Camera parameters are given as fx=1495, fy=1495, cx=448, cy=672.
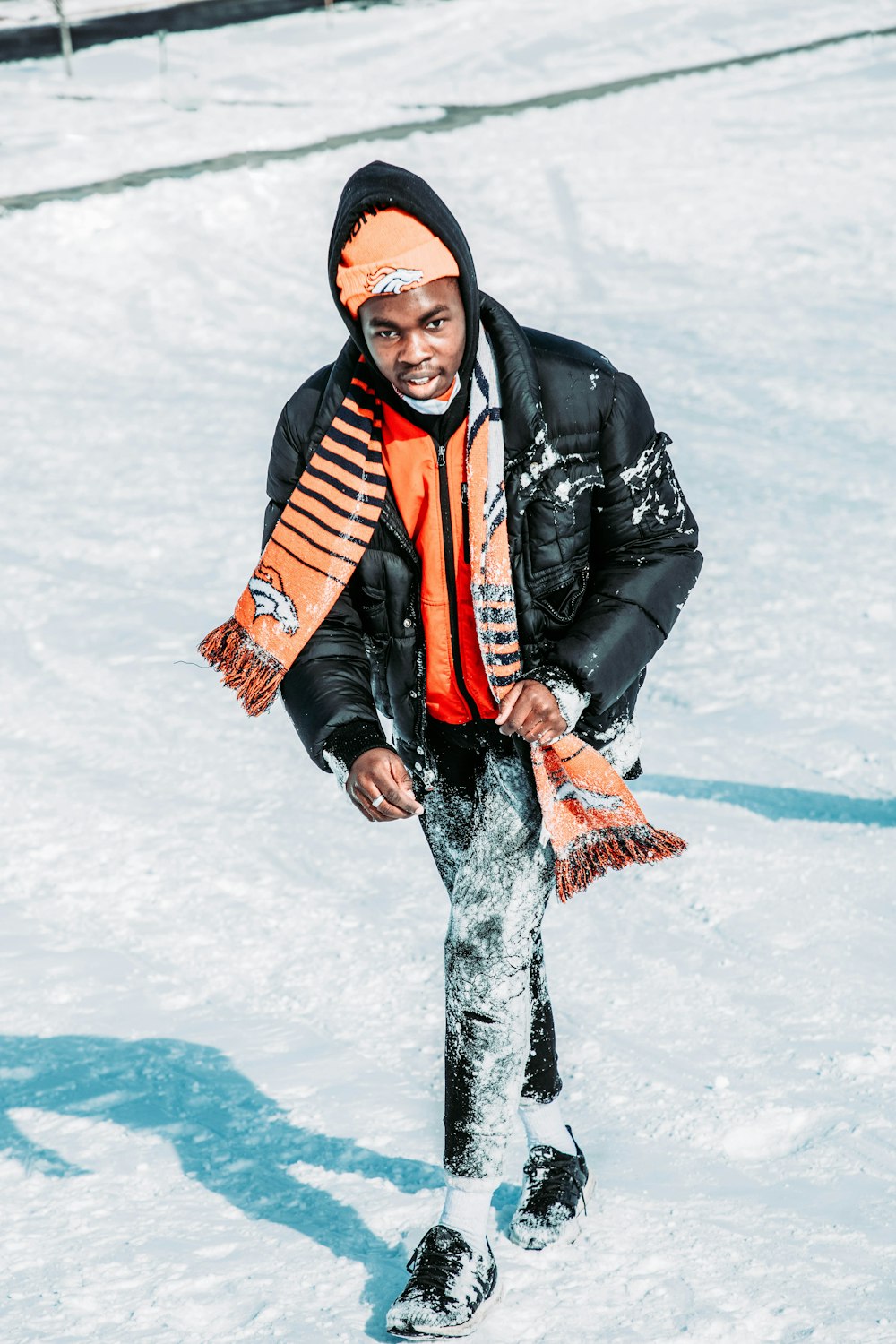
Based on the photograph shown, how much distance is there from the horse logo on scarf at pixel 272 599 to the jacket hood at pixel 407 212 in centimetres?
41

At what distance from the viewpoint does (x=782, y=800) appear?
4676 millimetres

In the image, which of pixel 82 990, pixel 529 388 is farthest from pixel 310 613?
pixel 82 990

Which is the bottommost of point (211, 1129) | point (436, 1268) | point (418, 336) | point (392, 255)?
point (211, 1129)

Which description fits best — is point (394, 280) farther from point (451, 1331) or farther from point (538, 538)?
point (451, 1331)

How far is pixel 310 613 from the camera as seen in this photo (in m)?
2.46

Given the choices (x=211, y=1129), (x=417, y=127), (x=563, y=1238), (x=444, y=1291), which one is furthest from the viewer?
(x=417, y=127)

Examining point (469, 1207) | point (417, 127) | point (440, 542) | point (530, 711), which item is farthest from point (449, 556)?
point (417, 127)

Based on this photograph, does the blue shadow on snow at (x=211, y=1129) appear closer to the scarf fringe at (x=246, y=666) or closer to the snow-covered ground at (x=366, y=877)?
the snow-covered ground at (x=366, y=877)

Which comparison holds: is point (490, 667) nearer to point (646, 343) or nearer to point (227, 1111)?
point (227, 1111)

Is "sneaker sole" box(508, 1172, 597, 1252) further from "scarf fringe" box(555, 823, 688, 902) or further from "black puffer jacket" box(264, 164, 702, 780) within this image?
"black puffer jacket" box(264, 164, 702, 780)

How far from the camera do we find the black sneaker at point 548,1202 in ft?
9.28

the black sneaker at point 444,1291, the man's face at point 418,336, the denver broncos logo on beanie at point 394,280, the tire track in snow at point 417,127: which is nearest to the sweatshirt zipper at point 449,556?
the man's face at point 418,336

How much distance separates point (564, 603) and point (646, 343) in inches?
287

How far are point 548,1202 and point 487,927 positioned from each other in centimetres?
66
